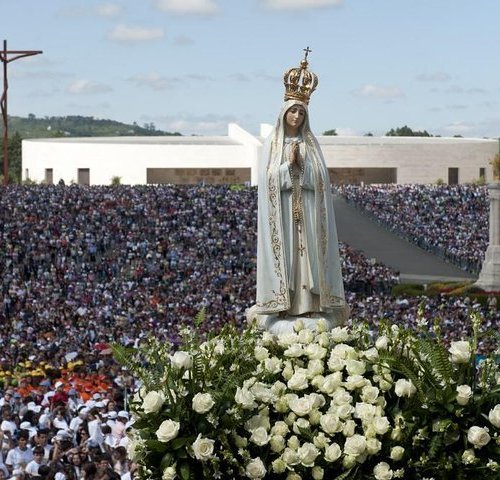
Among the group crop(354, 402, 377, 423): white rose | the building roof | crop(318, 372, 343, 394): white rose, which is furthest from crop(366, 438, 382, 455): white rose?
the building roof

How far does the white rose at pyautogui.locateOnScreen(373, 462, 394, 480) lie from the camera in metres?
6.37

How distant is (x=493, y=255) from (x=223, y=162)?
192 feet

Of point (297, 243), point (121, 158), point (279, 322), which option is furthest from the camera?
point (121, 158)

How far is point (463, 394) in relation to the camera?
6.43 metres

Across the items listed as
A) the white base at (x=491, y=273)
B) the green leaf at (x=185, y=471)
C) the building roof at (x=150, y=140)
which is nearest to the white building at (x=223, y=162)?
the building roof at (x=150, y=140)

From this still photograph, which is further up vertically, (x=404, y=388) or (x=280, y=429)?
(x=404, y=388)

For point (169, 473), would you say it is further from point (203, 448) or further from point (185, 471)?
point (203, 448)

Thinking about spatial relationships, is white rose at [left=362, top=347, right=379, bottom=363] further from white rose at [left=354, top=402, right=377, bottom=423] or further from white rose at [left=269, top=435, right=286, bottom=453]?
white rose at [left=269, top=435, right=286, bottom=453]

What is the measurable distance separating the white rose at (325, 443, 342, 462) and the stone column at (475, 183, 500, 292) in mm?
40812

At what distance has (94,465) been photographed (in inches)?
464

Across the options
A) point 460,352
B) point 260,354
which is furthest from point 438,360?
point 260,354

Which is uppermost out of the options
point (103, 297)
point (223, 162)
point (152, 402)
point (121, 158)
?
point (121, 158)

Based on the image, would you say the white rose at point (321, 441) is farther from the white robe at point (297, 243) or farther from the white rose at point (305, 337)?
the white robe at point (297, 243)

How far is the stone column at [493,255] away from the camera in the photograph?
47.4 meters
